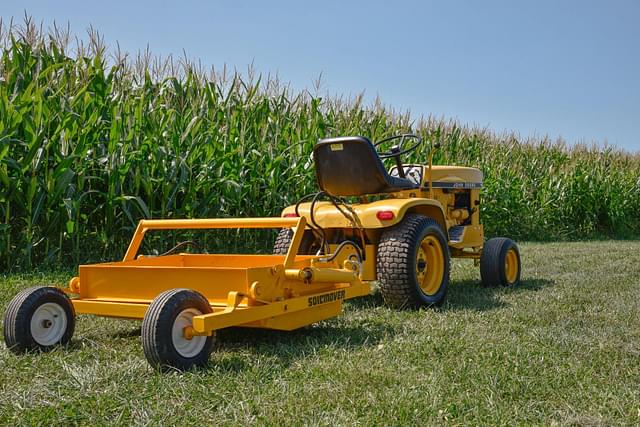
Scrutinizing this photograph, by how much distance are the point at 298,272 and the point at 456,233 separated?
9.41 ft

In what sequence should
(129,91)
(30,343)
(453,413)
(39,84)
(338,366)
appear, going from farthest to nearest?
1. (129,91)
2. (39,84)
3. (30,343)
4. (338,366)
5. (453,413)

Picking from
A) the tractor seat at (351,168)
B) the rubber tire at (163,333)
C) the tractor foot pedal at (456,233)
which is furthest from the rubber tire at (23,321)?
the tractor foot pedal at (456,233)

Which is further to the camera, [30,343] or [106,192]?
[106,192]

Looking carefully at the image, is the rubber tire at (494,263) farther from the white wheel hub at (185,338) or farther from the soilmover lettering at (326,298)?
the white wheel hub at (185,338)

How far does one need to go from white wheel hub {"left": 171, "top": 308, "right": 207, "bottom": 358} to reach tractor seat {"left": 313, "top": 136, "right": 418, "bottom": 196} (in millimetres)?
2006

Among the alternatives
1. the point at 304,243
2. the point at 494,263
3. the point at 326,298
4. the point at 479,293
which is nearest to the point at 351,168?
the point at 304,243

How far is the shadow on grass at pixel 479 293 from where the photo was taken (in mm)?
5039

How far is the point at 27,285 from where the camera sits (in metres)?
5.26

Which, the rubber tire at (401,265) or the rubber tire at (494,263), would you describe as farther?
the rubber tire at (494,263)

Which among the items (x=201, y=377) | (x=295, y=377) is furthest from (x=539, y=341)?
(x=201, y=377)

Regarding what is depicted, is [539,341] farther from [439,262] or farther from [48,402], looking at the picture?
[48,402]

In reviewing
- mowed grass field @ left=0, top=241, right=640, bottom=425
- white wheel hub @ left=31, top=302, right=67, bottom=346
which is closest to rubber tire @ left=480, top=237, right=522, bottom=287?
mowed grass field @ left=0, top=241, right=640, bottom=425

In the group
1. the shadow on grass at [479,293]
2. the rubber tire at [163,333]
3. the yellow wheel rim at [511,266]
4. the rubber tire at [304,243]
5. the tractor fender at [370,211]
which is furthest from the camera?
the yellow wheel rim at [511,266]

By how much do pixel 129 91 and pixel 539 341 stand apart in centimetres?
544
